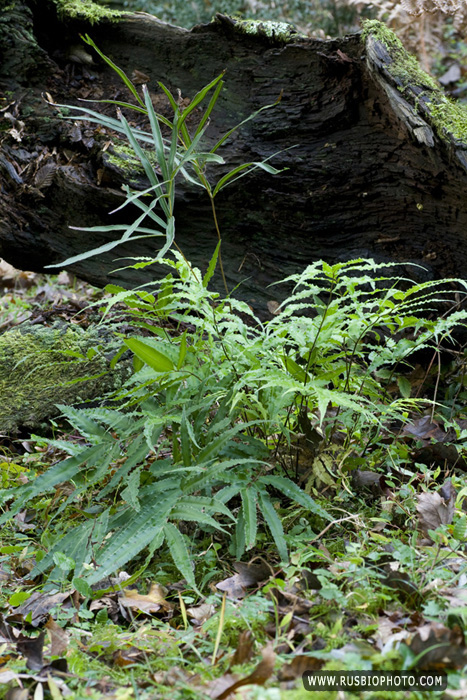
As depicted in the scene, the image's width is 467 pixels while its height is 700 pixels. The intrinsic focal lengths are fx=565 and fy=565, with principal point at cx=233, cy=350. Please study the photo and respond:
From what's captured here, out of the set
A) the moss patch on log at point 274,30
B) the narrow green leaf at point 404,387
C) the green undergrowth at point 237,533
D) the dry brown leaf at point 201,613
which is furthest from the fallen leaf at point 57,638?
the moss patch on log at point 274,30

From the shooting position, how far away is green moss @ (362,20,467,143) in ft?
8.29

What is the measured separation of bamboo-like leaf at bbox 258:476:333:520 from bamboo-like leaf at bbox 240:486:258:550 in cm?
7

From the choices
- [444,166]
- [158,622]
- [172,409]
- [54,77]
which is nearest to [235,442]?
[172,409]

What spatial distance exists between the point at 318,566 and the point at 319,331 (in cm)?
75

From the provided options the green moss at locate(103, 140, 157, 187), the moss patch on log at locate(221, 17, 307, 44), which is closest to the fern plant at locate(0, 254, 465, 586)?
the green moss at locate(103, 140, 157, 187)

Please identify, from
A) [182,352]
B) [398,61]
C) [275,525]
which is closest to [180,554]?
[275,525]

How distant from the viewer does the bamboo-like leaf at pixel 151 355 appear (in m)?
1.98

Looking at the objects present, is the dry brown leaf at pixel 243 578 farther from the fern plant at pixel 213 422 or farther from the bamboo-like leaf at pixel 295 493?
the bamboo-like leaf at pixel 295 493

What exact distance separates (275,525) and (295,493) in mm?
132

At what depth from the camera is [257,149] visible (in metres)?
3.22

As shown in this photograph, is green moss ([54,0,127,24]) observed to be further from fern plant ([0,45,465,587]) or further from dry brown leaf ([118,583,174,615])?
dry brown leaf ([118,583,174,615])

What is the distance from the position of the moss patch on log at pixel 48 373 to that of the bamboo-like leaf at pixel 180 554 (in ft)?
4.61

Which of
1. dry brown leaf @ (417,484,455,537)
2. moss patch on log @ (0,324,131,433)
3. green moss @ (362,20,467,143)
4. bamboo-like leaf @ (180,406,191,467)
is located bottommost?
moss patch on log @ (0,324,131,433)

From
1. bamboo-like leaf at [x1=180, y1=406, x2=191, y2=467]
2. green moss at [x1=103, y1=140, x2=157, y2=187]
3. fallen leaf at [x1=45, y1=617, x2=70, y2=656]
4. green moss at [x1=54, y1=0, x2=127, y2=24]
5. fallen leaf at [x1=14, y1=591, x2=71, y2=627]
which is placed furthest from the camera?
green moss at [x1=54, y1=0, x2=127, y2=24]
